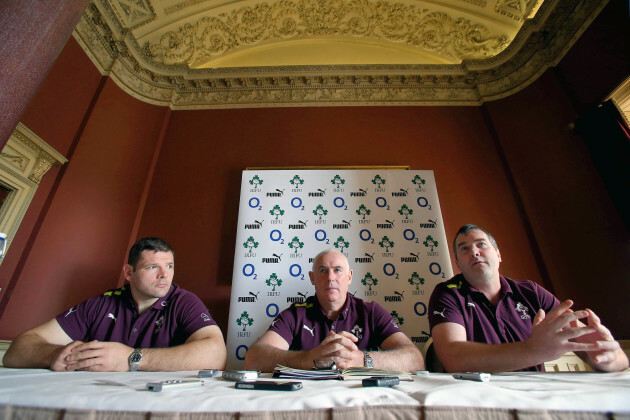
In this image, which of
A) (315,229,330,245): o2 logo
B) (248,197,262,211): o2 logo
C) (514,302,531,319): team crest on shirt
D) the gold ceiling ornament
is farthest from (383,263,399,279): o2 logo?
the gold ceiling ornament

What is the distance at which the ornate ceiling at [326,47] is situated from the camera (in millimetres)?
3059

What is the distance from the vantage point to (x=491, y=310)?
1365 mm

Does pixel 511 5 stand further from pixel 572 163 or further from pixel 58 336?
pixel 58 336

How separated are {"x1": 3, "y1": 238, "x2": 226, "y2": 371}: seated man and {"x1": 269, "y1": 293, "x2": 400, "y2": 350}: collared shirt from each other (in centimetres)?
36

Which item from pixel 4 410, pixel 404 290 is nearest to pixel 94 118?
pixel 4 410

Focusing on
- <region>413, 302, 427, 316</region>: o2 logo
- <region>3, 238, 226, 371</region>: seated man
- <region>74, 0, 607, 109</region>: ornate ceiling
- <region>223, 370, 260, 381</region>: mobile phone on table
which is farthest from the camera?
<region>74, 0, 607, 109</region>: ornate ceiling

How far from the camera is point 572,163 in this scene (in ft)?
8.66

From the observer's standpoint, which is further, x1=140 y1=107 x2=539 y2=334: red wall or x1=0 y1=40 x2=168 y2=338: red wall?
x1=140 y1=107 x2=539 y2=334: red wall

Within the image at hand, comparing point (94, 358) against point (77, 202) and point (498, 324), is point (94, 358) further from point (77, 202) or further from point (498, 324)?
point (77, 202)

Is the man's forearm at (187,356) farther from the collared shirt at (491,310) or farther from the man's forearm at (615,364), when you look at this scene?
the man's forearm at (615,364)

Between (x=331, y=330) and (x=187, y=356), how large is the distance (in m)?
0.67

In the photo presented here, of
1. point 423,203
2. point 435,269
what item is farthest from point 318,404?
point 423,203

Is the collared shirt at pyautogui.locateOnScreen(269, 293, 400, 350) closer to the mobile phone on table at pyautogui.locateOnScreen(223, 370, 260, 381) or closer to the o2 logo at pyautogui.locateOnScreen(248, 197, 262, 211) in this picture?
the mobile phone on table at pyautogui.locateOnScreen(223, 370, 260, 381)

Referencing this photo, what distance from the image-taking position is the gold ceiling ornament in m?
3.83
